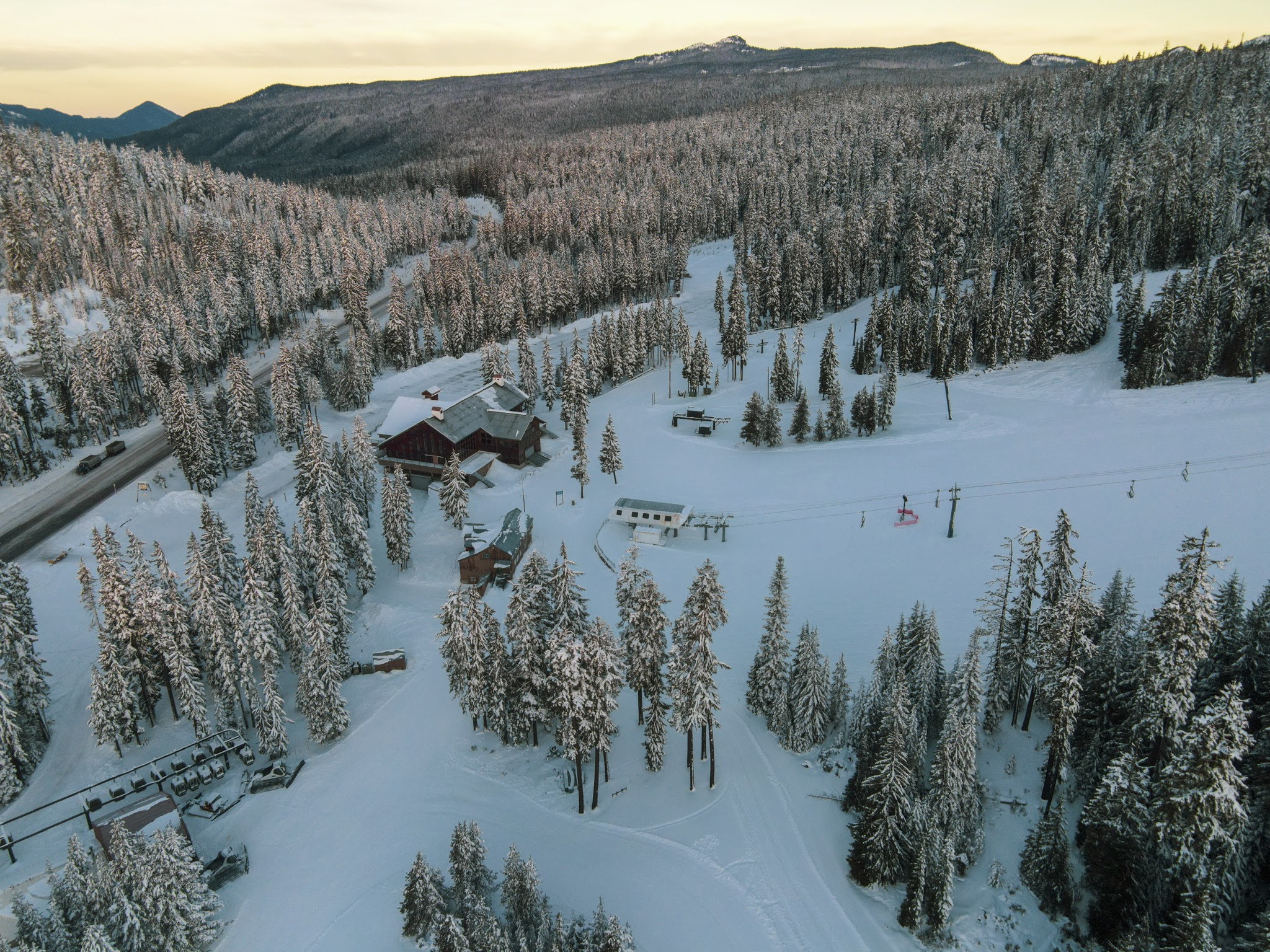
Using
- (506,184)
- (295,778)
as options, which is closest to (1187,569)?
(295,778)

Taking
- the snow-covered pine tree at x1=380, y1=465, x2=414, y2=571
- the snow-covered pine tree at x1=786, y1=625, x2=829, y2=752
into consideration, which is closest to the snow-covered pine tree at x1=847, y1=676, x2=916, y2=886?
the snow-covered pine tree at x1=786, y1=625, x2=829, y2=752

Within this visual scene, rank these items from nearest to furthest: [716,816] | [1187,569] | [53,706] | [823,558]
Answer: [1187,569], [716,816], [53,706], [823,558]

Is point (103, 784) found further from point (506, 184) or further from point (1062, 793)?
point (506, 184)

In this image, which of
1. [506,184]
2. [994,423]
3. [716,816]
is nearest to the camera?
[716,816]

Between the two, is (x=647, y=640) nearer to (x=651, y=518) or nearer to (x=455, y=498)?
(x=651, y=518)

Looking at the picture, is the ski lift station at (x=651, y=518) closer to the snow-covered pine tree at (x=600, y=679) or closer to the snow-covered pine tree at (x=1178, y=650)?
the snow-covered pine tree at (x=600, y=679)

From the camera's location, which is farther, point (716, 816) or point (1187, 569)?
point (716, 816)

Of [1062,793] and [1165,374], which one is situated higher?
[1165,374]

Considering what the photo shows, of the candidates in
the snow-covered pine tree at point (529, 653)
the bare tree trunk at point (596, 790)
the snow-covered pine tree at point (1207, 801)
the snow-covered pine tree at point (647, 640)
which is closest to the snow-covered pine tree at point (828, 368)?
the snow-covered pine tree at point (529, 653)

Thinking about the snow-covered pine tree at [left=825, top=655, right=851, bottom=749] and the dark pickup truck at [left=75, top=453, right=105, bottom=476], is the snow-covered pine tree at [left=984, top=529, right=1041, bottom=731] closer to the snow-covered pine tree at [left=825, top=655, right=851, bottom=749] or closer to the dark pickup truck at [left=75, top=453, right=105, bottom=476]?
the snow-covered pine tree at [left=825, top=655, right=851, bottom=749]
